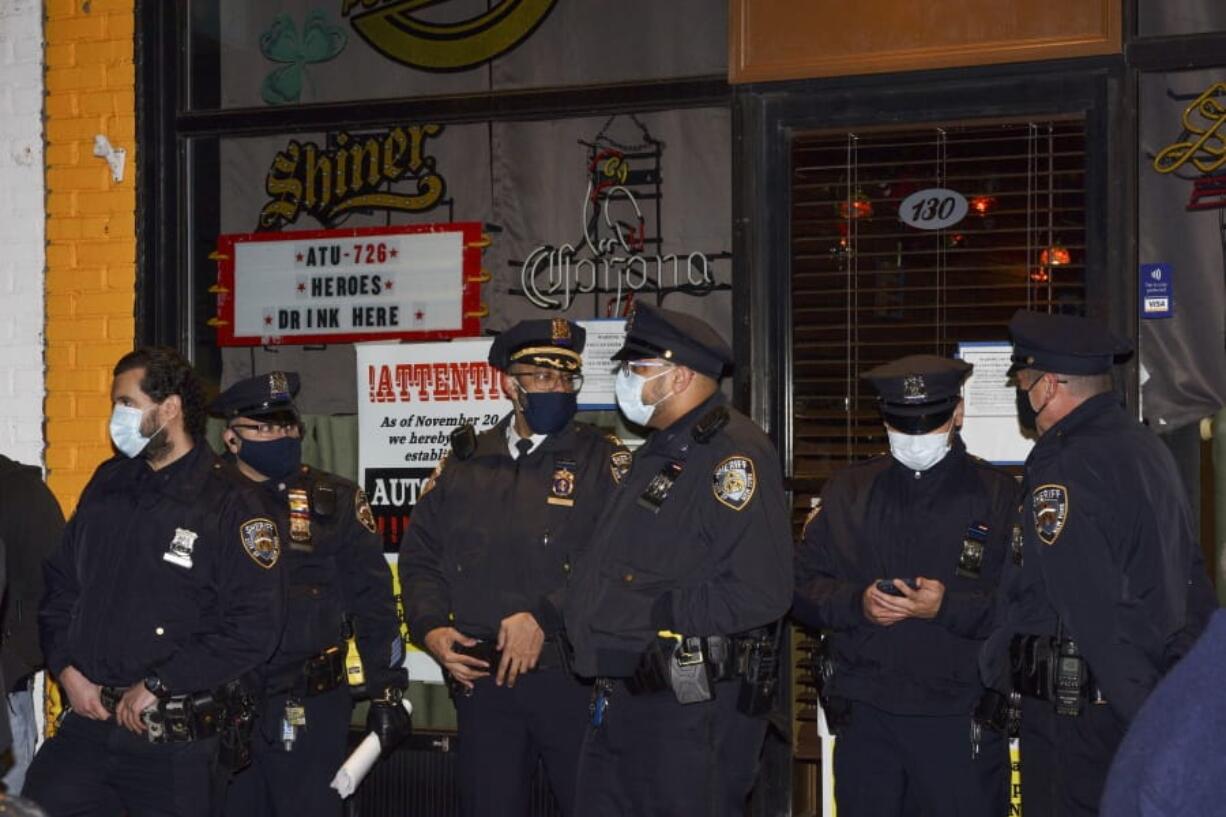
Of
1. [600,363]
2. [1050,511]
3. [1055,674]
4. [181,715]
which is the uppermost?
[600,363]

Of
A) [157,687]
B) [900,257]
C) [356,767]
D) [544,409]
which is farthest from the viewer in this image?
[900,257]

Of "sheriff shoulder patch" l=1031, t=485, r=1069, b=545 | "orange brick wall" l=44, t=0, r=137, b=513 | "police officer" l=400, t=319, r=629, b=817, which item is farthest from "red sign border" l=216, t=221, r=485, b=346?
"sheriff shoulder patch" l=1031, t=485, r=1069, b=545

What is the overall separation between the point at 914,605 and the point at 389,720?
2166 mm

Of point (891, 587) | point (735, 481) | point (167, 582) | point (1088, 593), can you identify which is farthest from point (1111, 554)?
point (167, 582)

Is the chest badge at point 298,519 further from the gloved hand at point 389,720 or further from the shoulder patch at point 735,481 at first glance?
the shoulder patch at point 735,481

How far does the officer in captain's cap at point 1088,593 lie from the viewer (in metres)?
5.10

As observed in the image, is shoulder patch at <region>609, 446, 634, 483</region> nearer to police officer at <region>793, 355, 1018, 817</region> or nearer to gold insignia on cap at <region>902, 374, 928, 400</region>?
police officer at <region>793, 355, 1018, 817</region>

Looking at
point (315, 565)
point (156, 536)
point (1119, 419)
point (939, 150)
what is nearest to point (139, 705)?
point (156, 536)

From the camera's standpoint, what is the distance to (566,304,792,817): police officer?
5270mm

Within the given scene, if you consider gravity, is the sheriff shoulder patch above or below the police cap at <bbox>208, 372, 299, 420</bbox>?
below

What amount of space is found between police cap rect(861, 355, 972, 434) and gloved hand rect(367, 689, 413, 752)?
2.28 m

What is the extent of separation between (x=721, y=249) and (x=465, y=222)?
127cm

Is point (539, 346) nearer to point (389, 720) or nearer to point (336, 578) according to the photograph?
point (336, 578)

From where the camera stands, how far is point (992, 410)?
6871 millimetres
